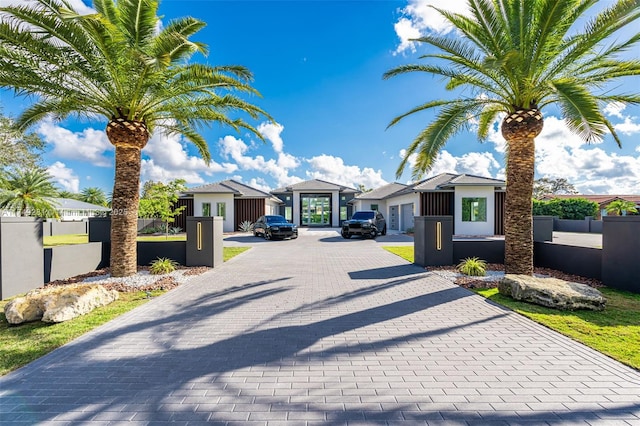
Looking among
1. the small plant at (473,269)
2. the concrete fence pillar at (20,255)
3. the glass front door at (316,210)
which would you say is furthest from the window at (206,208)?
the small plant at (473,269)

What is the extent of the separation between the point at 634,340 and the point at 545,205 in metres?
31.6

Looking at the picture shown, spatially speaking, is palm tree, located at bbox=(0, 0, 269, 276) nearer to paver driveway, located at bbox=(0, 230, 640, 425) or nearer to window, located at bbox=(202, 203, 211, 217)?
paver driveway, located at bbox=(0, 230, 640, 425)

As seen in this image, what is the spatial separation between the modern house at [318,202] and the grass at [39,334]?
27.9m

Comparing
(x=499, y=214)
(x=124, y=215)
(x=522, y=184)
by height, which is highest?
(x=522, y=184)

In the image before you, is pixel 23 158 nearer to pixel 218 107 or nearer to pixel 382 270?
pixel 218 107

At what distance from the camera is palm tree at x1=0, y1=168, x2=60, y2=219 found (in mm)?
25717

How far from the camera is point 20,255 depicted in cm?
688

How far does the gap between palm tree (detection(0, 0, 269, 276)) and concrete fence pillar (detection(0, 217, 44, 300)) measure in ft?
5.23

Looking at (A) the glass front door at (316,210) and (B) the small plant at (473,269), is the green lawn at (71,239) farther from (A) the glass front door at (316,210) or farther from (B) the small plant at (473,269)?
(A) the glass front door at (316,210)

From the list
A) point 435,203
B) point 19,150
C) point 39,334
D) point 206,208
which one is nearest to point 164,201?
point 206,208

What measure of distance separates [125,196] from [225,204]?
1854 cm

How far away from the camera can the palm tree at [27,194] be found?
25717 millimetres

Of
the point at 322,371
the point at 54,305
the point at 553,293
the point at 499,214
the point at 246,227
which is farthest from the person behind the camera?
the point at 246,227

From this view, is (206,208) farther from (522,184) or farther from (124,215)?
(522,184)
